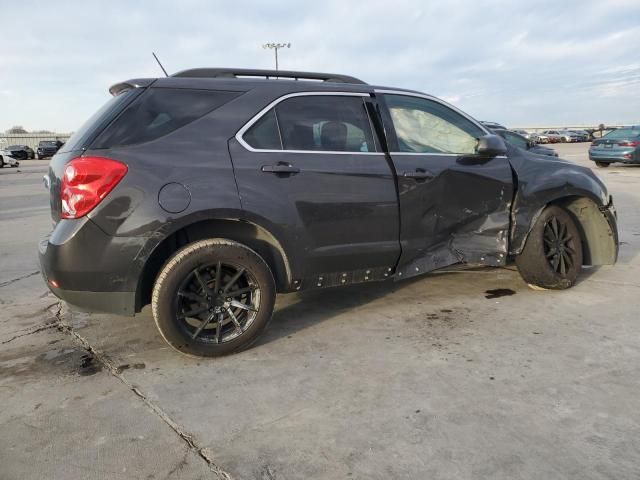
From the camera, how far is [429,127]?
407cm

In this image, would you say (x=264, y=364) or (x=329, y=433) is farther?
(x=264, y=364)

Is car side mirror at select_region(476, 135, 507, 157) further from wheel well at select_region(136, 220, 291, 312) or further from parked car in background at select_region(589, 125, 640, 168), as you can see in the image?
parked car in background at select_region(589, 125, 640, 168)

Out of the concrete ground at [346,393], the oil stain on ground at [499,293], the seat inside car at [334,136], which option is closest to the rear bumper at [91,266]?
the concrete ground at [346,393]

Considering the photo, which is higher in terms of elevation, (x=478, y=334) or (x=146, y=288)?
(x=146, y=288)

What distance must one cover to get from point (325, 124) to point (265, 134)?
49cm

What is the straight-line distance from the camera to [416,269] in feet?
13.0

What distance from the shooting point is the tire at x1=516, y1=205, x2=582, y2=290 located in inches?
171

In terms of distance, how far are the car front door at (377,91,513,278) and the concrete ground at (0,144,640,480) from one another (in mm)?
493

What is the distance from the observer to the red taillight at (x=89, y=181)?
9.55 feet

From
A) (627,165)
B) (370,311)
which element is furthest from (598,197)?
(627,165)

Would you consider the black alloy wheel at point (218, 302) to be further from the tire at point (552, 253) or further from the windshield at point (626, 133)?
the windshield at point (626, 133)

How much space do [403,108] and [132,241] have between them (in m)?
2.32

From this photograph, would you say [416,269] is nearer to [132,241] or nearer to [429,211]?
[429,211]

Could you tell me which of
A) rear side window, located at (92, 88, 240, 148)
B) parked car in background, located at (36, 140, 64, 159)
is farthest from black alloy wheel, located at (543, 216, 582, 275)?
parked car in background, located at (36, 140, 64, 159)
